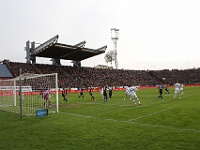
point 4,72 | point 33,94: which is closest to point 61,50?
point 4,72

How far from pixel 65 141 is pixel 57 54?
177 feet

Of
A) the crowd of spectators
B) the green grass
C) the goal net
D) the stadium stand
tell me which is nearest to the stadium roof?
the crowd of spectators

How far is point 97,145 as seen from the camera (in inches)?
332

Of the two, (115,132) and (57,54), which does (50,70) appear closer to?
(57,54)

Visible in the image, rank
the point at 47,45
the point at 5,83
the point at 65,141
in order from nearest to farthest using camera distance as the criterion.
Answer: the point at 65,141 < the point at 5,83 < the point at 47,45

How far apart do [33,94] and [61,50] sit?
35906mm

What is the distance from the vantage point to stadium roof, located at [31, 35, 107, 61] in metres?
52.2

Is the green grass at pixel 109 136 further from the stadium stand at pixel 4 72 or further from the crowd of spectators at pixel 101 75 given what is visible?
the crowd of spectators at pixel 101 75

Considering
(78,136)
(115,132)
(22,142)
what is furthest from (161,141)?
(22,142)

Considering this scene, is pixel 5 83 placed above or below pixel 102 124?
above

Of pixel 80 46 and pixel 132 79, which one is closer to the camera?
pixel 80 46

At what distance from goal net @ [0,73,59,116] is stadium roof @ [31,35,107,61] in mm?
24560

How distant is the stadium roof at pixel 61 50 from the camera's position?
171 feet

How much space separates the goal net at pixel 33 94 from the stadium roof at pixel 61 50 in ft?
80.6
